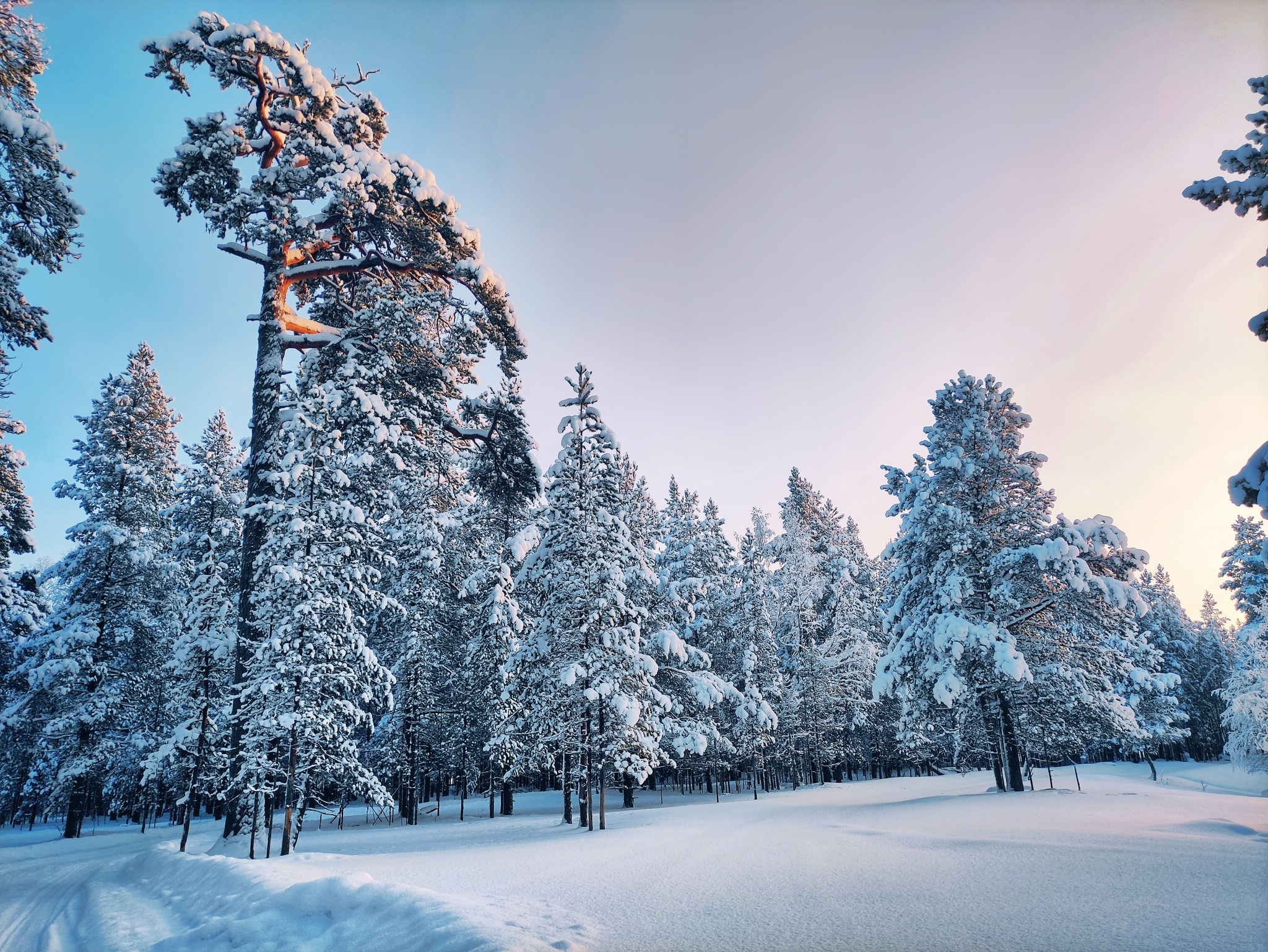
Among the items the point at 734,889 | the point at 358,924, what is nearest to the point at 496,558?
the point at 734,889

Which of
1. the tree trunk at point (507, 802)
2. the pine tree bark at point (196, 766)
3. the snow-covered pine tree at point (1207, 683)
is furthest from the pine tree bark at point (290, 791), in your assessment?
the snow-covered pine tree at point (1207, 683)

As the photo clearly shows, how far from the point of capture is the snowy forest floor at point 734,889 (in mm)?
5617

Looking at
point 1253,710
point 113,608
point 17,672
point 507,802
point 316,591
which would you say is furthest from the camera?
point 1253,710

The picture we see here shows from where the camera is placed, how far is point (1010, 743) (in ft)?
66.8

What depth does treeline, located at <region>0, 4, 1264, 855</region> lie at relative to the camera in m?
13.7

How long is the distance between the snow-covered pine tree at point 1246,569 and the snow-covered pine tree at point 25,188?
47.9m

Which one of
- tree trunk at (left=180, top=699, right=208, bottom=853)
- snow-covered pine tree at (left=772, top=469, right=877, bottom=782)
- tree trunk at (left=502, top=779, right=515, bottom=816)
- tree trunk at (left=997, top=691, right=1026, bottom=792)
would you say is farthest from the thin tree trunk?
snow-covered pine tree at (left=772, top=469, right=877, bottom=782)

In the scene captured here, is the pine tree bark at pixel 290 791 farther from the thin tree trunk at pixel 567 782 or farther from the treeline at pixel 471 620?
the thin tree trunk at pixel 567 782

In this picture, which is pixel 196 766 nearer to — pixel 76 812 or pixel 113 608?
pixel 113 608

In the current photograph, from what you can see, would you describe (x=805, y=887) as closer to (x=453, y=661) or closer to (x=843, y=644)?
(x=453, y=661)

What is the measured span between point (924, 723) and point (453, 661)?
2008 centimetres

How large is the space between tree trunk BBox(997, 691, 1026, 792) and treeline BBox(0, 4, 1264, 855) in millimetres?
99

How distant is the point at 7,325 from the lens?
37.4ft

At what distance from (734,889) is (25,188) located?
16879mm
